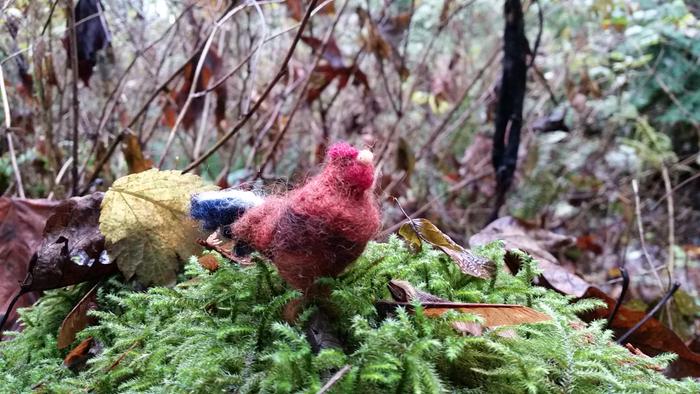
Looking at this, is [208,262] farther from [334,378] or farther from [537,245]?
[537,245]

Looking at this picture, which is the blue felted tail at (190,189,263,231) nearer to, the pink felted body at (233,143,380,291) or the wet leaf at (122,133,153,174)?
the pink felted body at (233,143,380,291)

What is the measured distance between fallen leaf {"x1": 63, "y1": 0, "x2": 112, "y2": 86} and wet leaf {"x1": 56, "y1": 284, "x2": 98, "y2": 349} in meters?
0.73

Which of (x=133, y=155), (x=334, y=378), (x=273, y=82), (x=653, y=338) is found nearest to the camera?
(x=334, y=378)

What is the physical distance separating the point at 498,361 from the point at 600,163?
3121 mm

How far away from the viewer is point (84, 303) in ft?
2.95

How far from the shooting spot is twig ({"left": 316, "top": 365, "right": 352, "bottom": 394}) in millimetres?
546

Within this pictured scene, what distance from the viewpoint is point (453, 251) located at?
0.78 metres

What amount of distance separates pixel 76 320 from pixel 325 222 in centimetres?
54

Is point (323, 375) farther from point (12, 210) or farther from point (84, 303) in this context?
point (12, 210)

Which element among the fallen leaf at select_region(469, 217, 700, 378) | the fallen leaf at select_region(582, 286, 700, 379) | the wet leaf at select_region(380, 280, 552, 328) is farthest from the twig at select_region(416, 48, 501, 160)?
the wet leaf at select_region(380, 280, 552, 328)

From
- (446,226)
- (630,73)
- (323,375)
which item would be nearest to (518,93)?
(446,226)

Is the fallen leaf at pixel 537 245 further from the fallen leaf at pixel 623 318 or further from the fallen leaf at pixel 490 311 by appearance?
the fallen leaf at pixel 490 311

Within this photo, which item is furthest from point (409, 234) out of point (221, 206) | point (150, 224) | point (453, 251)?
point (150, 224)

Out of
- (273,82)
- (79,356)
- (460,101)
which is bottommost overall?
(79,356)
